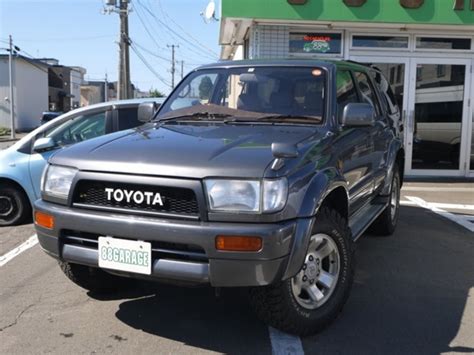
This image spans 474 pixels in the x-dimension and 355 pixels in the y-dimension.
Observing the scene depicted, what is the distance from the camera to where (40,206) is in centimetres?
339

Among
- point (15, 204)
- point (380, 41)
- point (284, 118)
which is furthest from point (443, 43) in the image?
point (15, 204)

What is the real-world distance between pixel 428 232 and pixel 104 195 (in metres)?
4.51

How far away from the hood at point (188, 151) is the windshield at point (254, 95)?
0.31m

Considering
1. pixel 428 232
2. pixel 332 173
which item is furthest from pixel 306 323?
pixel 428 232

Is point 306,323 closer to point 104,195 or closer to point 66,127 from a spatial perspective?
point 104,195

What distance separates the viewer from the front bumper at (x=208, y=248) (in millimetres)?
2863

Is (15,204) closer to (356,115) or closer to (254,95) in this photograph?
(254,95)

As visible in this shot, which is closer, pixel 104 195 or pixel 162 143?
pixel 104 195

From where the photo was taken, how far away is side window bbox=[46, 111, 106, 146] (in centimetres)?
654

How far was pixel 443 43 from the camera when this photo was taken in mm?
10633

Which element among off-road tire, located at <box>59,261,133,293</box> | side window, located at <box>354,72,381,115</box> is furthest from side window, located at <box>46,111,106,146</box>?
side window, located at <box>354,72,381,115</box>

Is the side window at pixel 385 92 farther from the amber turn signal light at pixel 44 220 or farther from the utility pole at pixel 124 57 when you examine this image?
the utility pole at pixel 124 57

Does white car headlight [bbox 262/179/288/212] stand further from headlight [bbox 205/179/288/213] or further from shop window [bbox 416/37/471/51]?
shop window [bbox 416/37/471/51]

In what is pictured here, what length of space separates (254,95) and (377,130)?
1430mm
